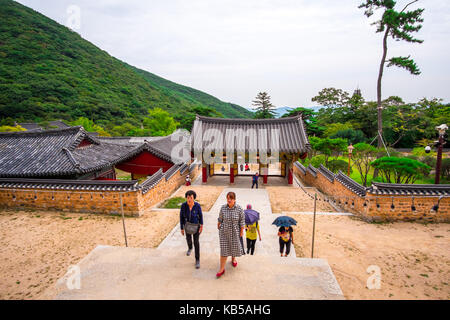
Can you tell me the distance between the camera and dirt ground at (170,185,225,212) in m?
11.4

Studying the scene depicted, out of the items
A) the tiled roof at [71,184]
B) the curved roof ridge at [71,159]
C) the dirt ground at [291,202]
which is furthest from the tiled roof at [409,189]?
the curved roof ridge at [71,159]

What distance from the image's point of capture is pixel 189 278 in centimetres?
413

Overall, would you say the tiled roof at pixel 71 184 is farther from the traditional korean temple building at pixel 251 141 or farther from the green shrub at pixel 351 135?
the green shrub at pixel 351 135

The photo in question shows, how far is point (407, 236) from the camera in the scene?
7457 mm

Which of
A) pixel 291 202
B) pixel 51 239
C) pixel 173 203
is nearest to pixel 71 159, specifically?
pixel 51 239

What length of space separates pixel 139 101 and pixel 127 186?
75.6 m

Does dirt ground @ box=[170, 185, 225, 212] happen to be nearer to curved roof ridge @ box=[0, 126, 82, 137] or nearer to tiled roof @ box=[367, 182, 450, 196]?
curved roof ridge @ box=[0, 126, 82, 137]

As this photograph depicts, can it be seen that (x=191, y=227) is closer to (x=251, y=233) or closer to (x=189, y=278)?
(x=189, y=278)

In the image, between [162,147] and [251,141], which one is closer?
[251,141]

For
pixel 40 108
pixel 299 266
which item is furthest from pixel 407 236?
pixel 40 108

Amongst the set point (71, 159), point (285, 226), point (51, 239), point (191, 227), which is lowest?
point (51, 239)

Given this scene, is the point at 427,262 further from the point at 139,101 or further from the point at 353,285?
the point at 139,101

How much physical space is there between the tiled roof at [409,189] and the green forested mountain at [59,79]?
156ft

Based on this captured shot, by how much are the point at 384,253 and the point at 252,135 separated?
11.1m
